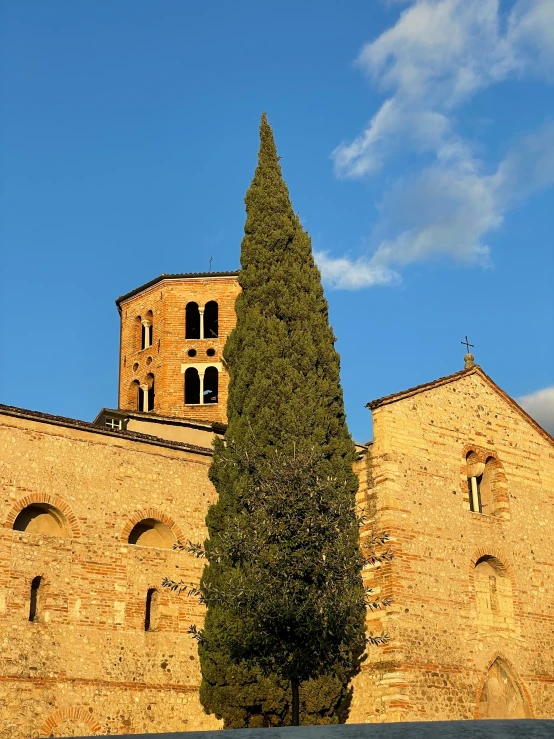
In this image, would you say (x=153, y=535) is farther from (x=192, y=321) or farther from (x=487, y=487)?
(x=192, y=321)

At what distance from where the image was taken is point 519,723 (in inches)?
321

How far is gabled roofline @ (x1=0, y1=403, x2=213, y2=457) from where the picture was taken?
1783cm

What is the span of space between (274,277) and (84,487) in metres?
5.77

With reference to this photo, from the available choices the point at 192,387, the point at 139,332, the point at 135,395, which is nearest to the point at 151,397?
the point at 135,395

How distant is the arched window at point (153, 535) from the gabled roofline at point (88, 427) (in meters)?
1.59

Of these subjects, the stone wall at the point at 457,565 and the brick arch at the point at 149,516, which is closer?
the brick arch at the point at 149,516

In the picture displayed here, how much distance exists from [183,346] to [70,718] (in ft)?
51.0

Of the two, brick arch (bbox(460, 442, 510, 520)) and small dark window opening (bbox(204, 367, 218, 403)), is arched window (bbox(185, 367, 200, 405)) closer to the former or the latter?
small dark window opening (bbox(204, 367, 218, 403))

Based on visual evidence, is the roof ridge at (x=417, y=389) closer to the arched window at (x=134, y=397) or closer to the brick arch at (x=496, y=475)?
the brick arch at (x=496, y=475)

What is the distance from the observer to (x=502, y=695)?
20484 mm

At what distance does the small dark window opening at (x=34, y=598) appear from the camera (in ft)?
56.6

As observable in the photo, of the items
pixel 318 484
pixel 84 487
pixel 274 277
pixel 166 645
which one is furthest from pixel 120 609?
pixel 274 277

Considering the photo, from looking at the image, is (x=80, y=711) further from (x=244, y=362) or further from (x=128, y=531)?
(x=244, y=362)

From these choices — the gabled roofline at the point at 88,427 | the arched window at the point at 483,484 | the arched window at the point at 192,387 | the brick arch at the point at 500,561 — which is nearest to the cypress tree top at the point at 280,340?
the gabled roofline at the point at 88,427
